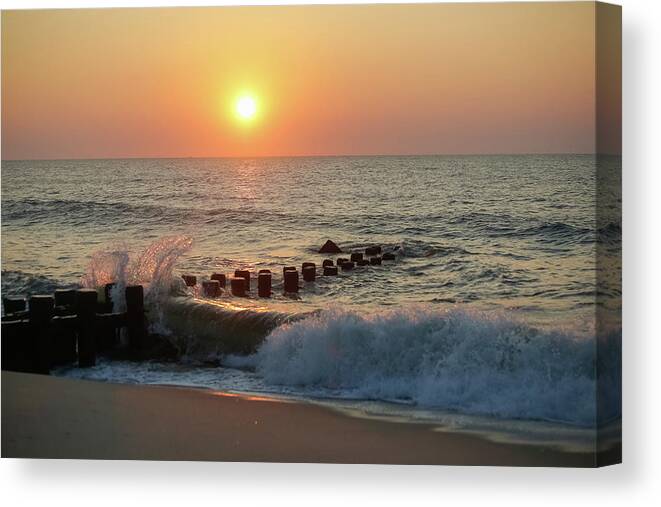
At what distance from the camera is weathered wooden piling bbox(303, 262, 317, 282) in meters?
8.12

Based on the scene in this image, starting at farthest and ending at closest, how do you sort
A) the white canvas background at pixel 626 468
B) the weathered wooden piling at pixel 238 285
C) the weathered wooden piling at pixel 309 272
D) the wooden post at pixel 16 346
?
1. the weathered wooden piling at pixel 238 285
2. the weathered wooden piling at pixel 309 272
3. the wooden post at pixel 16 346
4. the white canvas background at pixel 626 468

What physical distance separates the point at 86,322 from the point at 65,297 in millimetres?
235

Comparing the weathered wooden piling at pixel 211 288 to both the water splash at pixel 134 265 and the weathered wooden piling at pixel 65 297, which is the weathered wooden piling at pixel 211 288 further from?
the weathered wooden piling at pixel 65 297

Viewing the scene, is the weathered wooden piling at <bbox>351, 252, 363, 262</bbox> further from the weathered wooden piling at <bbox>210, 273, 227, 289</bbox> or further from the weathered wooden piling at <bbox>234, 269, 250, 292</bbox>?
the weathered wooden piling at <bbox>210, 273, 227, 289</bbox>

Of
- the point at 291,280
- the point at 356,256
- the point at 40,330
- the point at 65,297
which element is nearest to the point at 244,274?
the point at 291,280

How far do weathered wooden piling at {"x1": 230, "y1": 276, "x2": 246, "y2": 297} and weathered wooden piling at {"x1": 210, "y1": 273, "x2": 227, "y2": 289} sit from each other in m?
0.06

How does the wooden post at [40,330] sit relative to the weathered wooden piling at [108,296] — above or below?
below

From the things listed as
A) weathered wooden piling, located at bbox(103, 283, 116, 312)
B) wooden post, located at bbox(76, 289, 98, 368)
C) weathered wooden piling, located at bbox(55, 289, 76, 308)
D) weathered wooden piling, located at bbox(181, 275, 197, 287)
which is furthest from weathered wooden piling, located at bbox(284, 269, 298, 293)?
weathered wooden piling, located at bbox(55, 289, 76, 308)

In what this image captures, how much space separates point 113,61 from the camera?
7.58 meters

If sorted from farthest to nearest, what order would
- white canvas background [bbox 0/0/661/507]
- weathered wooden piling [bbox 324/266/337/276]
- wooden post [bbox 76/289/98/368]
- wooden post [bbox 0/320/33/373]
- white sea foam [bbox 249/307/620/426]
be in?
weathered wooden piling [bbox 324/266/337/276]
wooden post [bbox 76/289/98/368]
wooden post [bbox 0/320/33/373]
white sea foam [bbox 249/307/620/426]
white canvas background [bbox 0/0/661/507]

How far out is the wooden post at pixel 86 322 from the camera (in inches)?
313

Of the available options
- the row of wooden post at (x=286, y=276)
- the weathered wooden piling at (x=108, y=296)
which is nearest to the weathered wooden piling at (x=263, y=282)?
the row of wooden post at (x=286, y=276)

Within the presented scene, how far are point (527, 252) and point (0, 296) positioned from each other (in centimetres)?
359

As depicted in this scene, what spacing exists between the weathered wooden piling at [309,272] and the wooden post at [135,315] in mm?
1172
